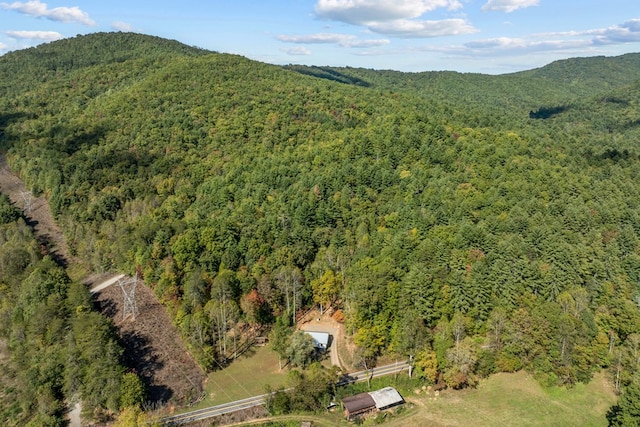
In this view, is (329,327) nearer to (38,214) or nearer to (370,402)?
(370,402)

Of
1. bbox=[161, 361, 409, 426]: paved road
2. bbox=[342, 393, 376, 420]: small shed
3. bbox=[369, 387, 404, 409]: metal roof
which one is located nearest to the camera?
bbox=[342, 393, 376, 420]: small shed

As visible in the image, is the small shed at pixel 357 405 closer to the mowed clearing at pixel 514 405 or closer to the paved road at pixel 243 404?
the mowed clearing at pixel 514 405

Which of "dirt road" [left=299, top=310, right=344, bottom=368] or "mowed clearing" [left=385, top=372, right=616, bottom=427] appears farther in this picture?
"dirt road" [left=299, top=310, right=344, bottom=368]

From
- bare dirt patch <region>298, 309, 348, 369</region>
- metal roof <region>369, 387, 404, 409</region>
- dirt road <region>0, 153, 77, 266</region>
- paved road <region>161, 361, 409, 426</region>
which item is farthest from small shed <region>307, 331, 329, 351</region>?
dirt road <region>0, 153, 77, 266</region>

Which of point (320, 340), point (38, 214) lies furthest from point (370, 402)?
point (38, 214)

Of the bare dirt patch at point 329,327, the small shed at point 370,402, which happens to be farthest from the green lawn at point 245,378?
the small shed at point 370,402

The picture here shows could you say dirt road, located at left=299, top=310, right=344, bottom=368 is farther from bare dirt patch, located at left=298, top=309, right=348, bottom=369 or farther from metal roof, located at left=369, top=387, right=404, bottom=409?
metal roof, located at left=369, top=387, right=404, bottom=409
